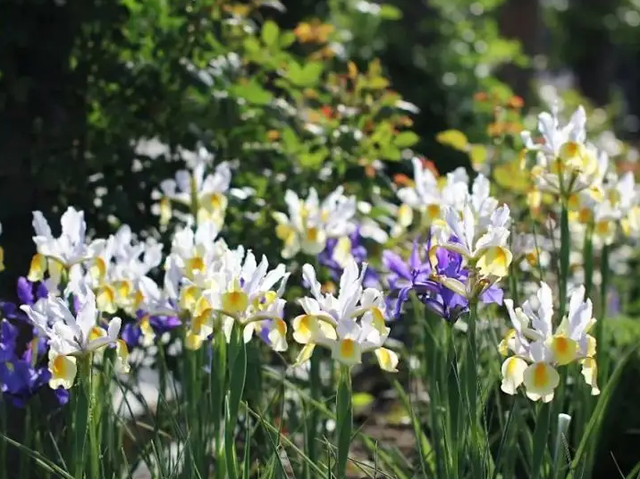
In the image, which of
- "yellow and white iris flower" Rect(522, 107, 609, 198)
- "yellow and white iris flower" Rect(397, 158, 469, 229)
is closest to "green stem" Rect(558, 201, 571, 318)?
"yellow and white iris flower" Rect(522, 107, 609, 198)

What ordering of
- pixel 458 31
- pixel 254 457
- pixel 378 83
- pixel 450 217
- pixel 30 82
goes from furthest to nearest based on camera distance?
1. pixel 458 31
2. pixel 378 83
3. pixel 30 82
4. pixel 254 457
5. pixel 450 217

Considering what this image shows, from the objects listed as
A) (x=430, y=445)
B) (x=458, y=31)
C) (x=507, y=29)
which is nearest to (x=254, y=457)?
(x=430, y=445)

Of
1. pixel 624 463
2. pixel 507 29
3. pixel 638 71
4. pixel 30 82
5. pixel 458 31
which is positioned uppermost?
pixel 638 71

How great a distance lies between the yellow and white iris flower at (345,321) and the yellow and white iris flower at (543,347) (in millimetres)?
250

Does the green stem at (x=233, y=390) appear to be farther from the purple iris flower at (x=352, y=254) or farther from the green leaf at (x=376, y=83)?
the green leaf at (x=376, y=83)

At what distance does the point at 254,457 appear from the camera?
2982 mm

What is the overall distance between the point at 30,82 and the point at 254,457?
52.4 inches

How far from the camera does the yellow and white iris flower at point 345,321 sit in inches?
84.0

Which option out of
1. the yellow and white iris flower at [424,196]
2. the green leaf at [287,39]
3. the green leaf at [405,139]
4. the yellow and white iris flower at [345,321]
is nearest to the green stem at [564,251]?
the yellow and white iris flower at [424,196]

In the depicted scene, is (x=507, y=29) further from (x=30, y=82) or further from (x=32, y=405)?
(x=32, y=405)

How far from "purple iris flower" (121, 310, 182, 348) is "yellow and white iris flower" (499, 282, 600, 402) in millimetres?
890

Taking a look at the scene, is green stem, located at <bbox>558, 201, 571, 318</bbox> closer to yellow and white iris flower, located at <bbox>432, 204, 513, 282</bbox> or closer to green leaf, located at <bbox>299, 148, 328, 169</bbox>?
yellow and white iris flower, located at <bbox>432, 204, 513, 282</bbox>

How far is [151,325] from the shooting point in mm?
2830

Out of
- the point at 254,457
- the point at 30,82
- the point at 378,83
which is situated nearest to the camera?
the point at 254,457
